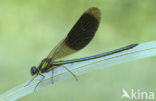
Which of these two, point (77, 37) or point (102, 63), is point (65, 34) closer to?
point (77, 37)

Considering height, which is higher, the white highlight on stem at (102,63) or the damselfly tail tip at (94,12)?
the damselfly tail tip at (94,12)

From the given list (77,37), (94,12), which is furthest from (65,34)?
(94,12)

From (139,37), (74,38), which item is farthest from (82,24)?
(139,37)

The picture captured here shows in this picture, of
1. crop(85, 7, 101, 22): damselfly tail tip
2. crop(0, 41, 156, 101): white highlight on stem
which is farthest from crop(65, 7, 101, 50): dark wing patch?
crop(0, 41, 156, 101): white highlight on stem

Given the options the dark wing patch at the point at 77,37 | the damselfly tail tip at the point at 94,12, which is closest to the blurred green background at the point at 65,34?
the dark wing patch at the point at 77,37

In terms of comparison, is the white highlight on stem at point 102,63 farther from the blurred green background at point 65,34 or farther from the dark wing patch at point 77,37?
the blurred green background at point 65,34

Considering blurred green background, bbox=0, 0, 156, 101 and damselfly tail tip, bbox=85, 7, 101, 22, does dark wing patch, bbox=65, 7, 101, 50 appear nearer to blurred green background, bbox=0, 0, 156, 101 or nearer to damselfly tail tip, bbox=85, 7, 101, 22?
damselfly tail tip, bbox=85, 7, 101, 22

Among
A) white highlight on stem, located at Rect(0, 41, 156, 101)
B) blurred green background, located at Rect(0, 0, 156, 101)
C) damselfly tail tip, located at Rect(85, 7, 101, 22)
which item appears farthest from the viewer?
blurred green background, located at Rect(0, 0, 156, 101)

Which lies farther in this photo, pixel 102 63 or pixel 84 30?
pixel 84 30

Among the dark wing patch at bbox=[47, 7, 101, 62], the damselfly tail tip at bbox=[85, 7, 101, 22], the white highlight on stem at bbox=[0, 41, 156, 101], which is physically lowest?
the white highlight on stem at bbox=[0, 41, 156, 101]

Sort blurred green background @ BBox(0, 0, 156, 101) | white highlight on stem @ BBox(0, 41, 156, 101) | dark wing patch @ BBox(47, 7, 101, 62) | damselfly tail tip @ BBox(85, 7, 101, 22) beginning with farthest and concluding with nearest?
1. blurred green background @ BBox(0, 0, 156, 101)
2. dark wing patch @ BBox(47, 7, 101, 62)
3. damselfly tail tip @ BBox(85, 7, 101, 22)
4. white highlight on stem @ BBox(0, 41, 156, 101)
